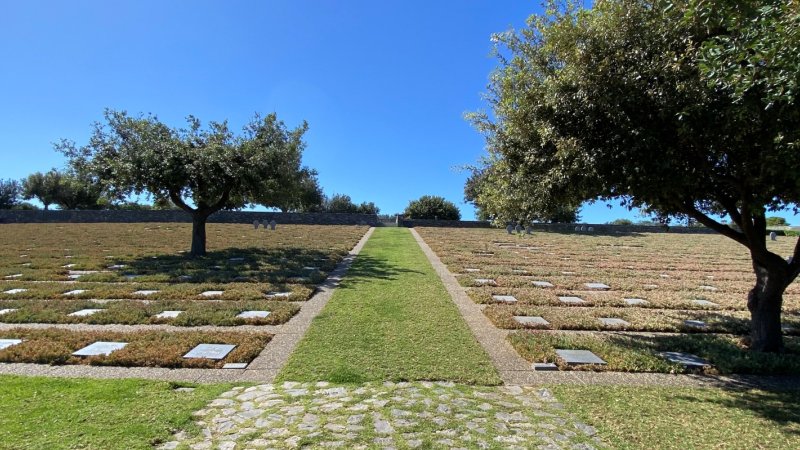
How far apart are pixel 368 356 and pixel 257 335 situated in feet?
5.93

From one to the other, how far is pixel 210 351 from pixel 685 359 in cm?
607

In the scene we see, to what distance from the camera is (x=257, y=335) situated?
6.18 meters

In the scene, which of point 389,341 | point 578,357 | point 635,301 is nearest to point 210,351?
point 389,341

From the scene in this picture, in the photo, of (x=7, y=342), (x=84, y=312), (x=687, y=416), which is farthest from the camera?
(x=84, y=312)

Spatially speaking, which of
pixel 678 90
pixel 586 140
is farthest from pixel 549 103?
pixel 678 90

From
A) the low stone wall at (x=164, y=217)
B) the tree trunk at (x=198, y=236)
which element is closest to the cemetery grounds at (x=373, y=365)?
the tree trunk at (x=198, y=236)

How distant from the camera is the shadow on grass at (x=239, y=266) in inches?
439

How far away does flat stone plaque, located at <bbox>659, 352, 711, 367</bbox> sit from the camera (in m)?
5.45

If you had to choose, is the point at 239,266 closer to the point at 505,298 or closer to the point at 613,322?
the point at 505,298

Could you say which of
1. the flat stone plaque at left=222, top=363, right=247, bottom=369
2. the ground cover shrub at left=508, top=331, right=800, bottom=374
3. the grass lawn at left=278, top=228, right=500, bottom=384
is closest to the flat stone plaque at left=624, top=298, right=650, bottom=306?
the ground cover shrub at left=508, top=331, right=800, bottom=374

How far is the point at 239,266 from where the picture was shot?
1316 cm

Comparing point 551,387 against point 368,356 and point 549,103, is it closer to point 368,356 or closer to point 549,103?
point 368,356

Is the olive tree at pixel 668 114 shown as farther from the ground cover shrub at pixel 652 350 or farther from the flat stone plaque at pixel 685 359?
the flat stone plaque at pixel 685 359

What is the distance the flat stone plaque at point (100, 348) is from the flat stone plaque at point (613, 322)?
7.31 meters
